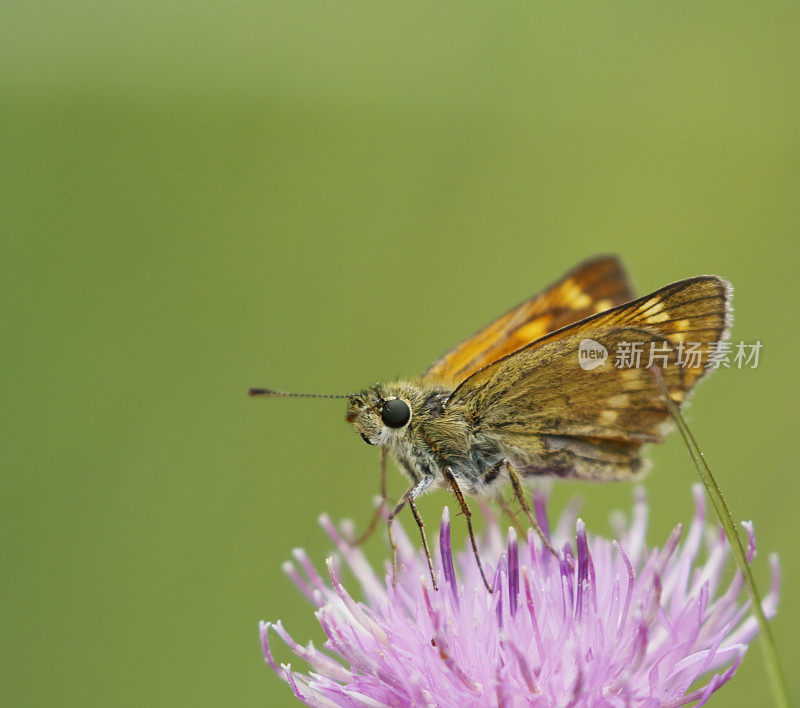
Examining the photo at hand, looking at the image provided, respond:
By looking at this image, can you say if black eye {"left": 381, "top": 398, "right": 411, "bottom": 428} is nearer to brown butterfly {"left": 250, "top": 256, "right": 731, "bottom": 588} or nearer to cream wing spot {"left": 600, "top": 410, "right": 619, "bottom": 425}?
brown butterfly {"left": 250, "top": 256, "right": 731, "bottom": 588}

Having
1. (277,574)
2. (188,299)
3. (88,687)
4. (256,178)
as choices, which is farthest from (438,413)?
(256,178)

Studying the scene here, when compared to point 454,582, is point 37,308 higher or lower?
higher

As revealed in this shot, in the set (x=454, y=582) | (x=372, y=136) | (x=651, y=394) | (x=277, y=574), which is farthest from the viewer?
(x=372, y=136)

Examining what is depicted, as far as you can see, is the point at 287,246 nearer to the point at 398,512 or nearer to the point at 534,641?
the point at 398,512

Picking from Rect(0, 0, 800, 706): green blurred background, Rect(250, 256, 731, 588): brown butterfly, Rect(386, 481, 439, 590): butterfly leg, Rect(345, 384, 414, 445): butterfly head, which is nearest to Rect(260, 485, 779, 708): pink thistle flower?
Rect(386, 481, 439, 590): butterfly leg

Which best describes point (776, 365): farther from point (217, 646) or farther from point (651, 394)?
point (217, 646)

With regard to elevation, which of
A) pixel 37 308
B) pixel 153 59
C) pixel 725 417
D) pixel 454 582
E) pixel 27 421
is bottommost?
pixel 725 417

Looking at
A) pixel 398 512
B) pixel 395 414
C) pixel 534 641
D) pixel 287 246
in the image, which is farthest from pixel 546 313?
pixel 287 246
